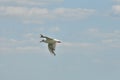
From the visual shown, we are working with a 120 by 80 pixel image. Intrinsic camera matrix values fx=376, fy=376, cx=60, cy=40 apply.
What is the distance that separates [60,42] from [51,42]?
670 centimetres

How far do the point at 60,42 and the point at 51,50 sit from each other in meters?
8.19

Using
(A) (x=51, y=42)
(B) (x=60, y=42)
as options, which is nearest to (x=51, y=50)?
(A) (x=51, y=42)

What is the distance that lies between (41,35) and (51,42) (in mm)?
3966

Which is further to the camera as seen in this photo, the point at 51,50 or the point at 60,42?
the point at 51,50

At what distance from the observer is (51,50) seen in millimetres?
87562

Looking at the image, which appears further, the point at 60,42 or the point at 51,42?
the point at 51,42

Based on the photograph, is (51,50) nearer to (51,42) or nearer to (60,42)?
(51,42)

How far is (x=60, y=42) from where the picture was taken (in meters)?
79.9

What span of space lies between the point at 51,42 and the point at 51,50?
2.29 metres

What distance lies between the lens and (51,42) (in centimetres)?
8625

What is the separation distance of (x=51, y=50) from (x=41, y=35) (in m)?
5.87

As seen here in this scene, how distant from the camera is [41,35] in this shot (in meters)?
83.3
